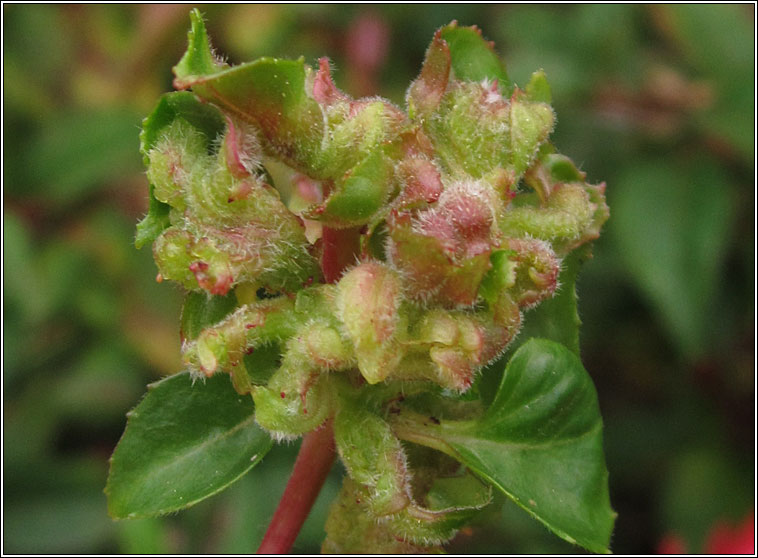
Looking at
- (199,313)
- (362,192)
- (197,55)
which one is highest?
(197,55)

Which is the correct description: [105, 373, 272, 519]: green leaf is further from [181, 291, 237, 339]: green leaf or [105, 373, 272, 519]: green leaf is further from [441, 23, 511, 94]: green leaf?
[441, 23, 511, 94]: green leaf

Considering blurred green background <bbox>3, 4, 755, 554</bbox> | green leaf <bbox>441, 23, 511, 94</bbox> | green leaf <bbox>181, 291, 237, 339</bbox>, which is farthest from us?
blurred green background <bbox>3, 4, 755, 554</bbox>

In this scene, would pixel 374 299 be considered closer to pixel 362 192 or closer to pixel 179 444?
pixel 362 192

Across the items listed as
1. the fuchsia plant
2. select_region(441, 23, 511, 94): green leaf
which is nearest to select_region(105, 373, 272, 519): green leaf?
the fuchsia plant

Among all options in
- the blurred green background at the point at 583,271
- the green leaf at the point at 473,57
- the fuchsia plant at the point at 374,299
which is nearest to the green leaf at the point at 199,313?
the fuchsia plant at the point at 374,299

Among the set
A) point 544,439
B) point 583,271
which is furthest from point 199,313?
point 583,271

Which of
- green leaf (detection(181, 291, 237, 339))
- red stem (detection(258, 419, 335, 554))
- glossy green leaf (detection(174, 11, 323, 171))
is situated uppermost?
glossy green leaf (detection(174, 11, 323, 171))

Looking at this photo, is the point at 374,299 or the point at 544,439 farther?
the point at 544,439
